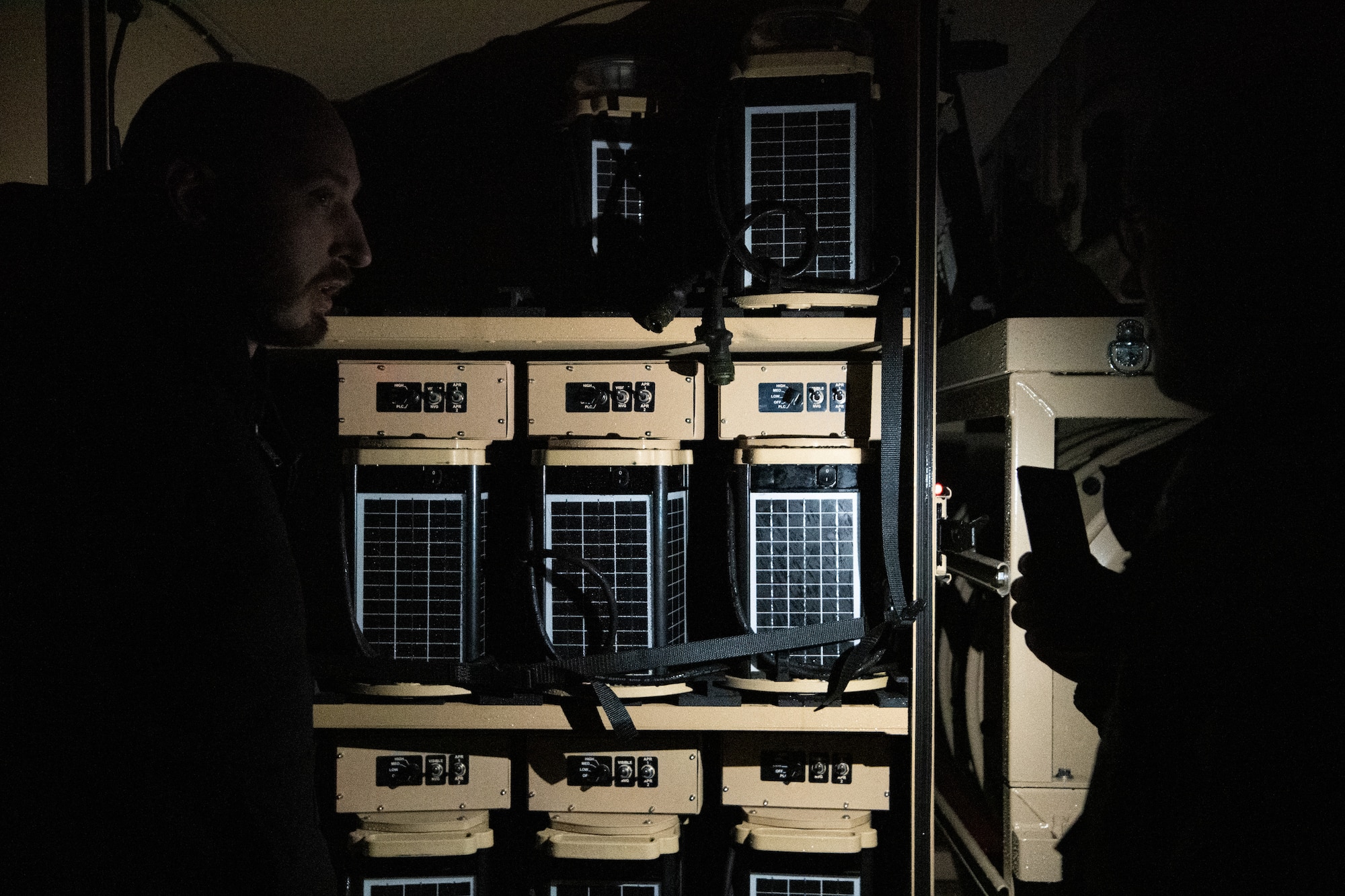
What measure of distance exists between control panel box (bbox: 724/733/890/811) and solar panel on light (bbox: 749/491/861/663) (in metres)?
0.18

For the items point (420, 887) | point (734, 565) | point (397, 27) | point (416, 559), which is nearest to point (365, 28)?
point (397, 27)

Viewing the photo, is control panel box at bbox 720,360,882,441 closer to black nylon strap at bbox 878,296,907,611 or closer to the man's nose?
black nylon strap at bbox 878,296,907,611

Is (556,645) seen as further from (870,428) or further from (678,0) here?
(678,0)

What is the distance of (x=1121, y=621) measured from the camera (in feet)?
3.11

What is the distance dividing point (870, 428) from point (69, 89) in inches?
63.5

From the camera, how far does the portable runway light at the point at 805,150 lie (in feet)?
4.09

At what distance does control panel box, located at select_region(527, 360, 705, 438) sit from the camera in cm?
131

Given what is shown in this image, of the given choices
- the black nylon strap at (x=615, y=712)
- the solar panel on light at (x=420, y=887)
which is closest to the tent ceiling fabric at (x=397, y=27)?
Answer: the black nylon strap at (x=615, y=712)

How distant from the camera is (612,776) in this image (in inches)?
52.8

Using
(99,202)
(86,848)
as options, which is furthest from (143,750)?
(99,202)

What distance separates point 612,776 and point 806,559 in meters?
0.54

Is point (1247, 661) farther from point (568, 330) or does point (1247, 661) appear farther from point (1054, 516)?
point (568, 330)

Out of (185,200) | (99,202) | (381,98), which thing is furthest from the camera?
(381,98)

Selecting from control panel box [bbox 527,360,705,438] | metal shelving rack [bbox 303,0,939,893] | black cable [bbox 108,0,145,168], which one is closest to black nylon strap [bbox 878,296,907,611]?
metal shelving rack [bbox 303,0,939,893]
